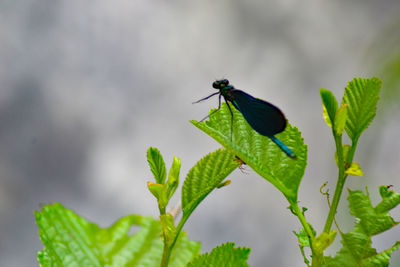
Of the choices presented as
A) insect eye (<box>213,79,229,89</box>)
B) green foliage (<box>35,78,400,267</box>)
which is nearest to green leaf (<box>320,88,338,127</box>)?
green foliage (<box>35,78,400,267</box>)

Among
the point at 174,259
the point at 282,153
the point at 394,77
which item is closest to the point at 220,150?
A: the point at 282,153

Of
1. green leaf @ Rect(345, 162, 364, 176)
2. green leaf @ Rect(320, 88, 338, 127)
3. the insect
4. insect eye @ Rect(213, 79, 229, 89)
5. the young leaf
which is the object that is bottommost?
green leaf @ Rect(345, 162, 364, 176)

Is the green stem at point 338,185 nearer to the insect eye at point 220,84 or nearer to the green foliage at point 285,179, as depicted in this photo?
the green foliage at point 285,179

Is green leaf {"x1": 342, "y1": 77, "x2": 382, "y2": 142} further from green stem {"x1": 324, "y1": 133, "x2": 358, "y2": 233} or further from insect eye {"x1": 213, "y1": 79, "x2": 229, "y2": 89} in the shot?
insect eye {"x1": 213, "y1": 79, "x2": 229, "y2": 89}

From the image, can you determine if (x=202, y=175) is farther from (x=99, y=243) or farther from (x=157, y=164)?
(x=99, y=243)

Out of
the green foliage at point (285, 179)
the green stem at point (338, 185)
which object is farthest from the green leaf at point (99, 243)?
the green stem at point (338, 185)

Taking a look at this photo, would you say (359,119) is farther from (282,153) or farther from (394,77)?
(394,77)
